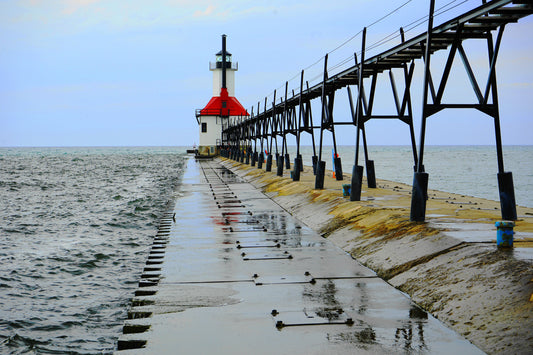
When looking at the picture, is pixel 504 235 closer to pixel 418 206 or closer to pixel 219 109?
pixel 418 206

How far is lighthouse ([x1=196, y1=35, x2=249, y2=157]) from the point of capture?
96.4 m

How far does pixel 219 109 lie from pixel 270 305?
89.9 m

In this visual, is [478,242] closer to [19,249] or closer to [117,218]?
[19,249]

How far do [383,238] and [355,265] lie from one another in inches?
52.0

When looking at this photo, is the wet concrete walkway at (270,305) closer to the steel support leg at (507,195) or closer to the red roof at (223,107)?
the steel support leg at (507,195)

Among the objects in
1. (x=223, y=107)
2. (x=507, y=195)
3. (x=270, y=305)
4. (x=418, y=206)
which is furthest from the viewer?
(x=223, y=107)

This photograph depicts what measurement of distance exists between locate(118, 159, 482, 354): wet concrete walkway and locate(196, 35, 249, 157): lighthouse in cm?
8350

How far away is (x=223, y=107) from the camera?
96250 millimetres

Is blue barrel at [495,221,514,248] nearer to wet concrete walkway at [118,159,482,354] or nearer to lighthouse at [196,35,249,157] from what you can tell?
wet concrete walkway at [118,159,482,354]

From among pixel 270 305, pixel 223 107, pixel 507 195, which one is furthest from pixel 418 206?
pixel 223 107

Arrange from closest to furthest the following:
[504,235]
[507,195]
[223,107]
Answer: [504,235] < [507,195] < [223,107]

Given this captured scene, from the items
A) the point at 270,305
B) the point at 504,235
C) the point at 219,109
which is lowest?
the point at 270,305

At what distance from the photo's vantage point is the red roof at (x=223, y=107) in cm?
9588

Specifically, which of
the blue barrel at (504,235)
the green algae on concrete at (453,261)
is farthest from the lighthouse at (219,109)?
the blue barrel at (504,235)
